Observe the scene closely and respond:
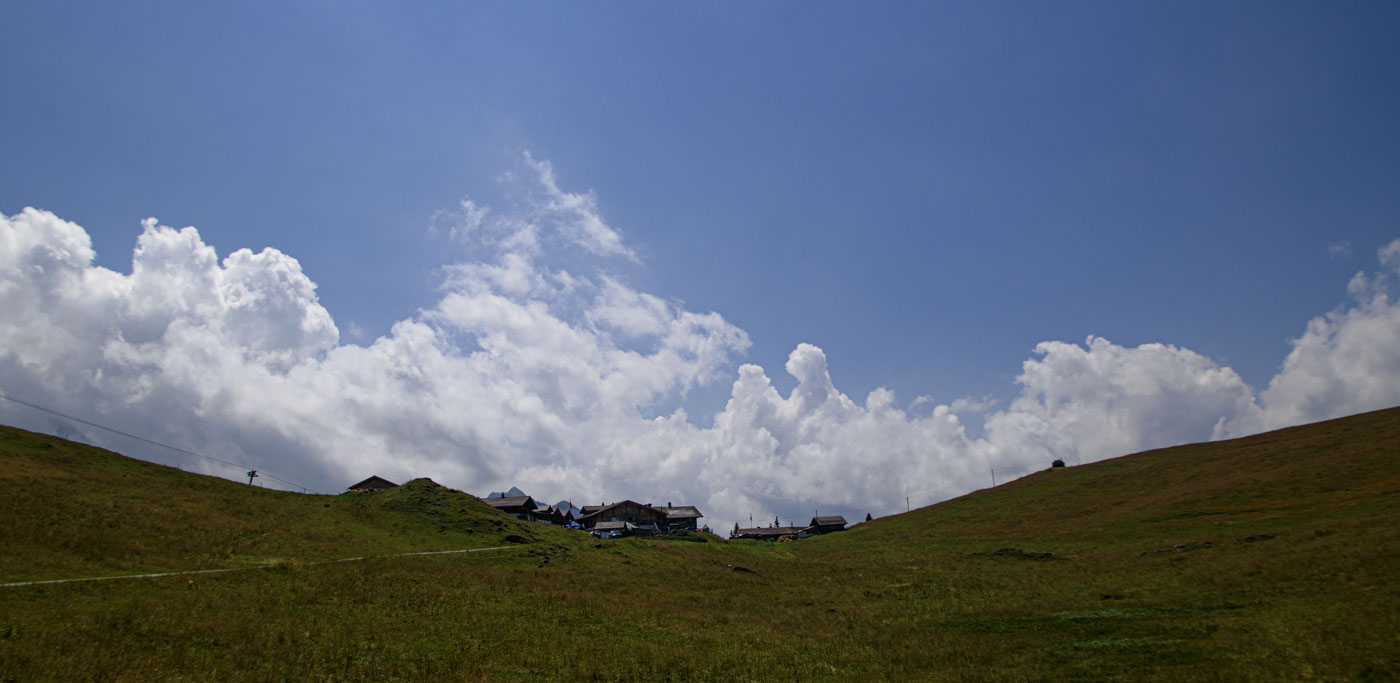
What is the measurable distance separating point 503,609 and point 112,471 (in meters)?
50.8

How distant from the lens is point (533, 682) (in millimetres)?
22641

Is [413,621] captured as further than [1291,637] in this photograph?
Yes

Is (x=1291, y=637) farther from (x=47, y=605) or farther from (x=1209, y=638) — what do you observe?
(x=47, y=605)

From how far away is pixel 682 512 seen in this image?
156m

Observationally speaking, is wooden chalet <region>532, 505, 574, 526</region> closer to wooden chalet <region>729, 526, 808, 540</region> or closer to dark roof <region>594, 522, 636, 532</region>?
dark roof <region>594, 522, 636, 532</region>

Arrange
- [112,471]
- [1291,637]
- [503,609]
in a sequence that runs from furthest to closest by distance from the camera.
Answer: [112,471]
[503,609]
[1291,637]

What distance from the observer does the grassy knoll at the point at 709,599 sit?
21781mm

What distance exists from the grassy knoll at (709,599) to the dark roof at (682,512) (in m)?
81.6

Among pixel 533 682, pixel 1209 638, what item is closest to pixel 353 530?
pixel 533 682

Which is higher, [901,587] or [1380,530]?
[1380,530]

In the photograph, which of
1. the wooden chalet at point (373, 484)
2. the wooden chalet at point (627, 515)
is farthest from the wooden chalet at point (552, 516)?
the wooden chalet at point (373, 484)

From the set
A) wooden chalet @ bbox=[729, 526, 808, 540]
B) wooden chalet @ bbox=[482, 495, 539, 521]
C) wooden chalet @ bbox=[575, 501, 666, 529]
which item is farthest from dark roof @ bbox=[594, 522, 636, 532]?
wooden chalet @ bbox=[729, 526, 808, 540]

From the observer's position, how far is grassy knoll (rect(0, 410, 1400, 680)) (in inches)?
858

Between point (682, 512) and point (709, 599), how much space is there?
371 feet
